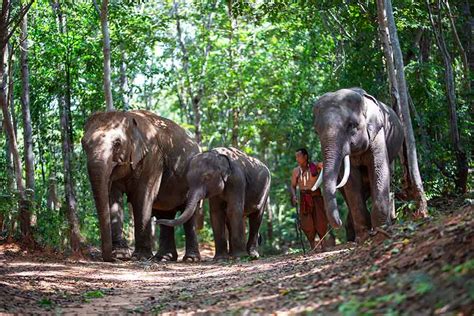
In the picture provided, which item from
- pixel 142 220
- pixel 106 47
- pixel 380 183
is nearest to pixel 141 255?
pixel 142 220

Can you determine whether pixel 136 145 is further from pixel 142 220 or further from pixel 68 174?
pixel 68 174

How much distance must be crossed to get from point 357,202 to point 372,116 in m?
1.34

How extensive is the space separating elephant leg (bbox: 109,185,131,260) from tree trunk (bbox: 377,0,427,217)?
527 centimetres

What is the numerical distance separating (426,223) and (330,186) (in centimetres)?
320

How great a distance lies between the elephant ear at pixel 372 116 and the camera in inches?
477

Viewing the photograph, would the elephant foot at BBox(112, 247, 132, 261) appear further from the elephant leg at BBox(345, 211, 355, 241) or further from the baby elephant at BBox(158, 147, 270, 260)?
the elephant leg at BBox(345, 211, 355, 241)

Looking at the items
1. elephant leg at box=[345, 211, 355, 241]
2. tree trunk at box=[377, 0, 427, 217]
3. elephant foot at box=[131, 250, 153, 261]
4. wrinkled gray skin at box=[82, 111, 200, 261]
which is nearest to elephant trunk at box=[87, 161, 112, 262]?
wrinkled gray skin at box=[82, 111, 200, 261]

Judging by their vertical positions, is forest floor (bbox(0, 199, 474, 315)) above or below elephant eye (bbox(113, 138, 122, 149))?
below

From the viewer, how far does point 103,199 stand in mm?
13633

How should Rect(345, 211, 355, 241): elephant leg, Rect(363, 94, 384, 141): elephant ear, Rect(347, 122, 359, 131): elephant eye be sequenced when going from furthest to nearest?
Rect(345, 211, 355, 241): elephant leg < Rect(363, 94, 384, 141): elephant ear < Rect(347, 122, 359, 131): elephant eye

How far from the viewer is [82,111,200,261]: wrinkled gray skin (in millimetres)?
13875

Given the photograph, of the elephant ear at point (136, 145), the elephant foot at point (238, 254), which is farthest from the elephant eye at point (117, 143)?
the elephant foot at point (238, 254)

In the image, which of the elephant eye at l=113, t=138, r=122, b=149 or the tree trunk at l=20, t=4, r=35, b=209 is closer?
the elephant eye at l=113, t=138, r=122, b=149

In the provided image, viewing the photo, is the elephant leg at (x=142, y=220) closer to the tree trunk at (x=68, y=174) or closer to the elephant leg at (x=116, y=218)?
the elephant leg at (x=116, y=218)
